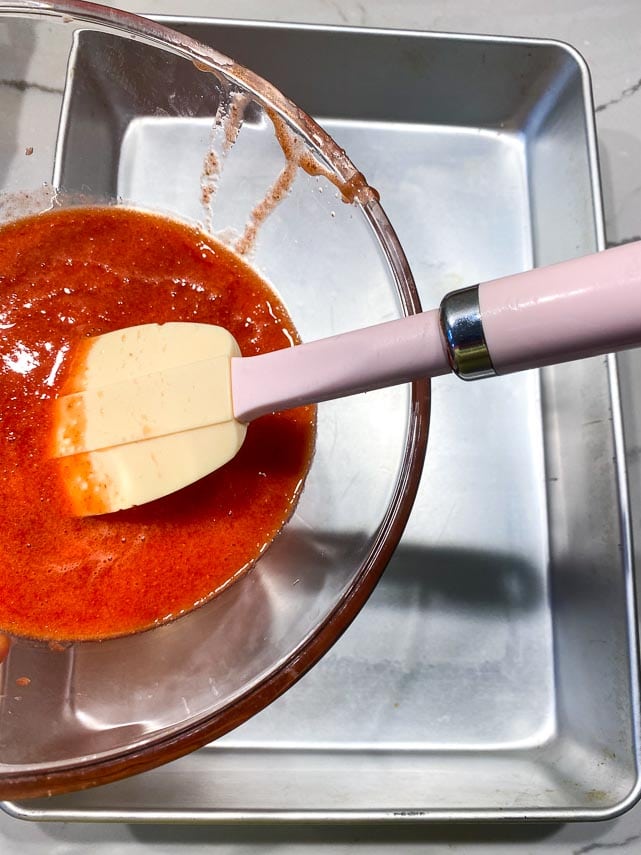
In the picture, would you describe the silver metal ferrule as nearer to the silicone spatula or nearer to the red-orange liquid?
the silicone spatula

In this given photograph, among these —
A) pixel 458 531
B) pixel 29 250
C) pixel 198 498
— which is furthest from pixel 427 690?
pixel 29 250

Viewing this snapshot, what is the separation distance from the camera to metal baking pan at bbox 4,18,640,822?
3.09 ft

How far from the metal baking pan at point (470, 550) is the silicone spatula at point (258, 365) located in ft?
1.21

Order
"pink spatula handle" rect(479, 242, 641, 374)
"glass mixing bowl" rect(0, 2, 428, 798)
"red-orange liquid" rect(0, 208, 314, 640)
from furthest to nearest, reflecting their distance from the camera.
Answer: "red-orange liquid" rect(0, 208, 314, 640)
"glass mixing bowl" rect(0, 2, 428, 798)
"pink spatula handle" rect(479, 242, 641, 374)

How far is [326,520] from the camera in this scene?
927 millimetres

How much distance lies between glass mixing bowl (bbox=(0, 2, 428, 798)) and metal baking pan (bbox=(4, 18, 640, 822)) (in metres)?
0.11

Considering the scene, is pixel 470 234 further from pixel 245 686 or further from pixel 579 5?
pixel 245 686

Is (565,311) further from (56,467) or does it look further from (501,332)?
(56,467)

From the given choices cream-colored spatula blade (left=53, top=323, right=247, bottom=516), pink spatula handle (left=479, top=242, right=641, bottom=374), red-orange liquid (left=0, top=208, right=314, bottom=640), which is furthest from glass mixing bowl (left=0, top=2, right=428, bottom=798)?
pink spatula handle (left=479, top=242, right=641, bottom=374)

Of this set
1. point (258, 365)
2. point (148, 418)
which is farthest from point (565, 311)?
point (148, 418)

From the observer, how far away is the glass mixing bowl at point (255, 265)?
0.80 m

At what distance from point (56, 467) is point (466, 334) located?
0.58m

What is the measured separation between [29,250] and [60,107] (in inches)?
8.2

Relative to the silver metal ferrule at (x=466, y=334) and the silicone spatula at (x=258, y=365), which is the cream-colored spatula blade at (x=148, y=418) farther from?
the silver metal ferrule at (x=466, y=334)
